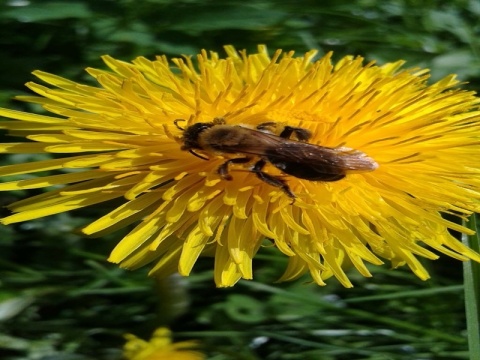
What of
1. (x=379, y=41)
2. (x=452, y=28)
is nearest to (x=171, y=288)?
(x=379, y=41)

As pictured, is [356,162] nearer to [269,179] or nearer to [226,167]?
[269,179]

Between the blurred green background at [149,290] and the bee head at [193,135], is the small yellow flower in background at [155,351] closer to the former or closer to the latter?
the blurred green background at [149,290]

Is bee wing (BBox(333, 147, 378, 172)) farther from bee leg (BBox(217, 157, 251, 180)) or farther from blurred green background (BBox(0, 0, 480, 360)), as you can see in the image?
blurred green background (BBox(0, 0, 480, 360))

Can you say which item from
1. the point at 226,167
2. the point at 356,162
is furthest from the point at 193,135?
the point at 356,162

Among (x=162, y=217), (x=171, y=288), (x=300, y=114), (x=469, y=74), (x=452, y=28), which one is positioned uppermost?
(x=452, y=28)

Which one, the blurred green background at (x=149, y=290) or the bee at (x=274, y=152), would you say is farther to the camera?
A: the blurred green background at (x=149, y=290)

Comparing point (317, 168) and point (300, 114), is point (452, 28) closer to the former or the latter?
point (300, 114)

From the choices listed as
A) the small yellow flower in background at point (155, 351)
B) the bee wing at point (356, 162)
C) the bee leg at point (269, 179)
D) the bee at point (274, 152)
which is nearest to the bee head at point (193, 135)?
the bee at point (274, 152)
